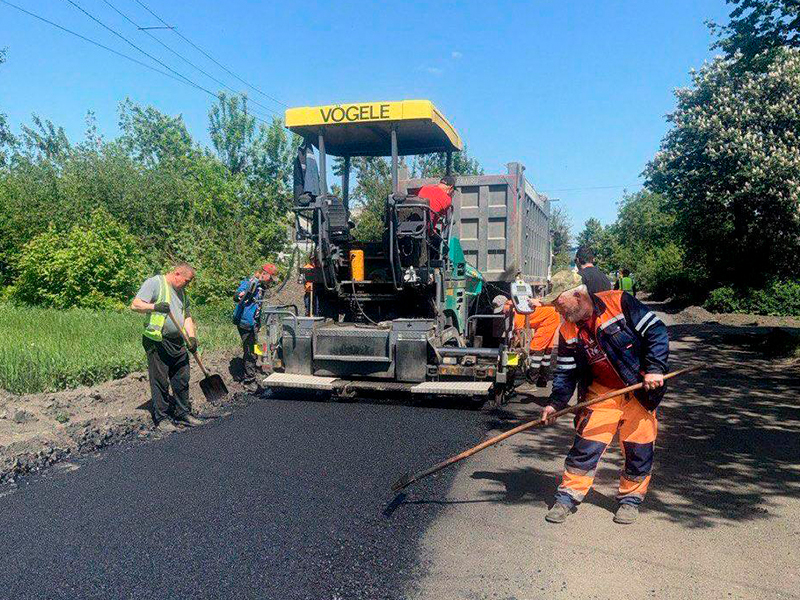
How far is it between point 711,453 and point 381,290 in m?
3.58

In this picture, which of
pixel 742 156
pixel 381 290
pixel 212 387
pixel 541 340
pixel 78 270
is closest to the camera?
pixel 212 387

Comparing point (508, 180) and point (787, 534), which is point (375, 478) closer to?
point (787, 534)

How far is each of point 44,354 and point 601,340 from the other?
5928 millimetres

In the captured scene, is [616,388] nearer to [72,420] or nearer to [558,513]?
[558,513]

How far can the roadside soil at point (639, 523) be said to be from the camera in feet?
9.45

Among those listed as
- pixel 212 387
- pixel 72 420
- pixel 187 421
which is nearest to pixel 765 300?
pixel 212 387

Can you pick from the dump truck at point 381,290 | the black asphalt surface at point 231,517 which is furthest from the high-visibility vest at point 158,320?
the dump truck at point 381,290

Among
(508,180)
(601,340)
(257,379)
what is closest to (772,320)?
(508,180)

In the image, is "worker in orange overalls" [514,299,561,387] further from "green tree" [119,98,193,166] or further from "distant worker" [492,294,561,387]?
"green tree" [119,98,193,166]

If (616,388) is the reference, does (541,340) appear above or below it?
below

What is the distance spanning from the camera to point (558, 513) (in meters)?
3.56

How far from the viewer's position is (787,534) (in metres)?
3.38

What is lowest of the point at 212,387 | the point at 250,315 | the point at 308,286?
the point at 212,387

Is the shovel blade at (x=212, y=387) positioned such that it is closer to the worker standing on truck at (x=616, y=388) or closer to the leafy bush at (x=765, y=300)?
the worker standing on truck at (x=616, y=388)
